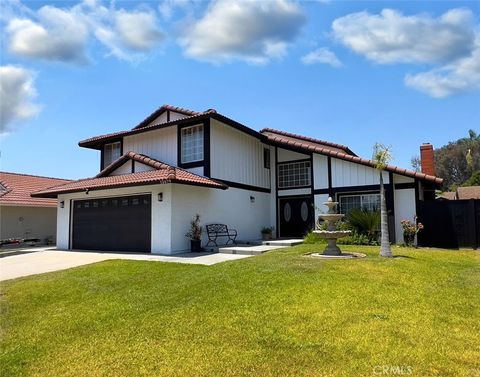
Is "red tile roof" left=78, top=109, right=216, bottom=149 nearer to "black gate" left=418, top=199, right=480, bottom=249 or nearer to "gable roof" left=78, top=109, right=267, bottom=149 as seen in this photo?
"gable roof" left=78, top=109, right=267, bottom=149

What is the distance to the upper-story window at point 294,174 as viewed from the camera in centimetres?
1877

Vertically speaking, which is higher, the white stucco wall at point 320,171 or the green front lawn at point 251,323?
the white stucco wall at point 320,171

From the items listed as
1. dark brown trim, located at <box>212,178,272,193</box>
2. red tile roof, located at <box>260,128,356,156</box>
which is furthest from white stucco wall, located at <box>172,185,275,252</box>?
red tile roof, located at <box>260,128,356,156</box>

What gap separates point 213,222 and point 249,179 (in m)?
3.48

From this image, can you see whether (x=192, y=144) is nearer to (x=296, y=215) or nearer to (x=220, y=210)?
(x=220, y=210)

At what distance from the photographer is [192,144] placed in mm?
16469

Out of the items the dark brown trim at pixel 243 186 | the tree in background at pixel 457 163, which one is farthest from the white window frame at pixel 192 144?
the tree in background at pixel 457 163

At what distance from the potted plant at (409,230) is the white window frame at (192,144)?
28.1ft

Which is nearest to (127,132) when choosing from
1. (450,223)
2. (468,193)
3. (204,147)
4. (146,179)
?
(204,147)

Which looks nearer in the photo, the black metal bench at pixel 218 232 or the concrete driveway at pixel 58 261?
the concrete driveway at pixel 58 261

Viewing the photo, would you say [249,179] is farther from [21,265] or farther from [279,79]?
[21,265]

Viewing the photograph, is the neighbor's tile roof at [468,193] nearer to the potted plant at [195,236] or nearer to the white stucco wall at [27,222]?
the potted plant at [195,236]

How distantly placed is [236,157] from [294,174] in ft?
11.5

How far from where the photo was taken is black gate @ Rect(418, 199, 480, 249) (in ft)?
47.5
